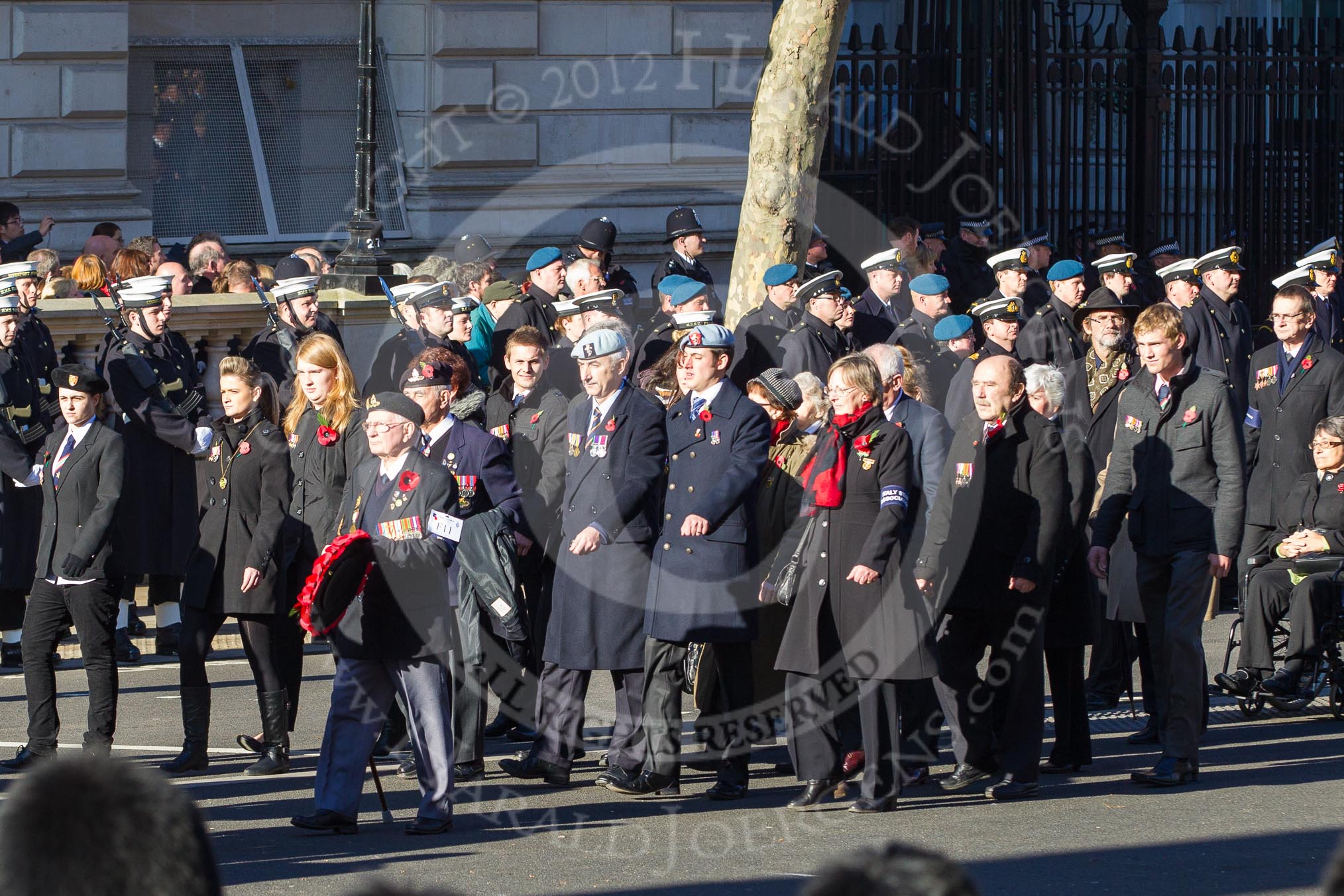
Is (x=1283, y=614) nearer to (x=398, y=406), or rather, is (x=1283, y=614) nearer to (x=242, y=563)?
(x=398, y=406)

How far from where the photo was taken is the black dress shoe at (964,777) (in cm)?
829

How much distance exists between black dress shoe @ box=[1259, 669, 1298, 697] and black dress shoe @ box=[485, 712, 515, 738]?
11.8ft

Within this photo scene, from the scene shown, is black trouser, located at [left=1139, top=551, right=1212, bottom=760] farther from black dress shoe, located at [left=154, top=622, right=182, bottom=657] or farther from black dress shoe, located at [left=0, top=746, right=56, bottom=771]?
black dress shoe, located at [left=154, top=622, right=182, bottom=657]

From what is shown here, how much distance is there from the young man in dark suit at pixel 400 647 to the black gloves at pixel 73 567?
1.40 m

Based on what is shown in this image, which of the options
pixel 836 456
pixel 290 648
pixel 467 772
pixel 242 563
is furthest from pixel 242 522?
pixel 836 456

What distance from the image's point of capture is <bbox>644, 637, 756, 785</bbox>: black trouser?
8195 millimetres

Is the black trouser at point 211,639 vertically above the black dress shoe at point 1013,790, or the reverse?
the black trouser at point 211,639

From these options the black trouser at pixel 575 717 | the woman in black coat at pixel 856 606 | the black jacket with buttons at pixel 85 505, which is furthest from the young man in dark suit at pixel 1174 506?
the black jacket with buttons at pixel 85 505

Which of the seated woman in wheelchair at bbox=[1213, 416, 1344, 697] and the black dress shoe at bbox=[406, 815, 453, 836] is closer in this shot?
the black dress shoe at bbox=[406, 815, 453, 836]

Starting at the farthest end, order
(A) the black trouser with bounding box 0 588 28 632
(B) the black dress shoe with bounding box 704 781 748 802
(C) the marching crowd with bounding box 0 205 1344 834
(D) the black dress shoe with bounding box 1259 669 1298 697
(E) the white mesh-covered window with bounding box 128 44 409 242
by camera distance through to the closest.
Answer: (E) the white mesh-covered window with bounding box 128 44 409 242 < (A) the black trouser with bounding box 0 588 28 632 < (D) the black dress shoe with bounding box 1259 669 1298 697 < (B) the black dress shoe with bounding box 704 781 748 802 < (C) the marching crowd with bounding box 0 205 1344 834

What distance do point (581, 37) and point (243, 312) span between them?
6329 mm

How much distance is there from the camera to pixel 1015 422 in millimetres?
8383

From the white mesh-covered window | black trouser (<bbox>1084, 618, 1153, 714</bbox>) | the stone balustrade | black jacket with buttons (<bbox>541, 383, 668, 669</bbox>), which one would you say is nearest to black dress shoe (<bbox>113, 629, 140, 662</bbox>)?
the stone balustrade

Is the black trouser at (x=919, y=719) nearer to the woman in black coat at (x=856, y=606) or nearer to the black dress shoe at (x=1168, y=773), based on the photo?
the woman in black coat at (x=856, y=606)
